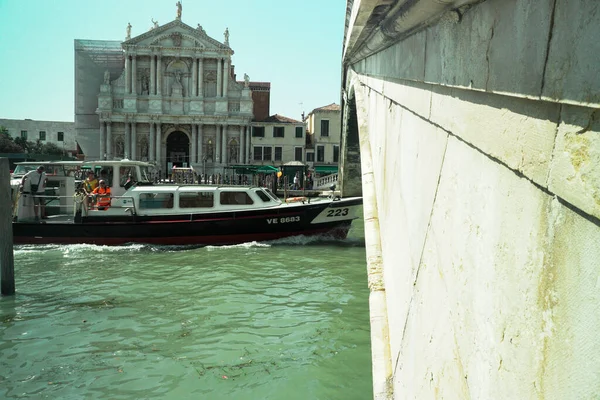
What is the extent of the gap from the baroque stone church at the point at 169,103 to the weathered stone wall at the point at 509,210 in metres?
39.2

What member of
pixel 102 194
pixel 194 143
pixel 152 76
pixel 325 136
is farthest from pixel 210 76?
pixel 102 194

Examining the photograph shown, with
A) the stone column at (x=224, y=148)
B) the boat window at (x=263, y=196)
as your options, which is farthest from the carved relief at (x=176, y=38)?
the boat window at (x=263, y=196)

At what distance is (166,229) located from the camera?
12.4 metres

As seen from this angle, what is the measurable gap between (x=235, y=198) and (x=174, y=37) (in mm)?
31590

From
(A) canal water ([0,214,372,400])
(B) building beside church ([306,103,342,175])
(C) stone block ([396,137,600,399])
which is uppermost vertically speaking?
(B) building beside church ([306,103,342,175])

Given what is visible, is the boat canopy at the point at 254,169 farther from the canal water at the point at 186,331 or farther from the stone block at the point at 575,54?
the stone block at the point at 575,54

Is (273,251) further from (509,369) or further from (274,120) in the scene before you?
(274,120)

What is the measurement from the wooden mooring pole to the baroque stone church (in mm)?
32398

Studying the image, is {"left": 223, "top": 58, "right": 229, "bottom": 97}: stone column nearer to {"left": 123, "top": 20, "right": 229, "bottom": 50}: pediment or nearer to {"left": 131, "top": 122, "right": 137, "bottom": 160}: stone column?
{"left": 123, "top": 20, "right": 229, "bottom": 50}: pediment

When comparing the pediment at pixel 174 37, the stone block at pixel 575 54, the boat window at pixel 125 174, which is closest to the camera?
the stone block at pixel 575 54

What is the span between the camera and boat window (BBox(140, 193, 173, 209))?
41.6 ft

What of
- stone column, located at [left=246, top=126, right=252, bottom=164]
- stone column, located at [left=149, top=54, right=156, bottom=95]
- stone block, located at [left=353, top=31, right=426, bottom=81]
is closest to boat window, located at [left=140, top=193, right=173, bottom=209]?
stone block, located at [left=353, top=31, right=426, bottom=81]

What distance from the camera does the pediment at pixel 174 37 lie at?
131ft

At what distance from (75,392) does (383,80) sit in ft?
12.8
